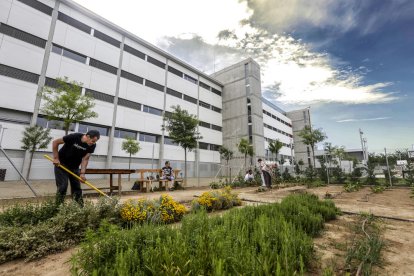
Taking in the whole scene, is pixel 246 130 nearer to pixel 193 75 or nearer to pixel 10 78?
pixel 193 75

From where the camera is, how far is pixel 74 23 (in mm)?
20078

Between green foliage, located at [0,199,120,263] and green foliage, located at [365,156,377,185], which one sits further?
green foliage, located at [365,156,377,185]

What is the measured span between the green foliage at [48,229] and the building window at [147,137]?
21.9m

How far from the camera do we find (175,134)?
1476cm

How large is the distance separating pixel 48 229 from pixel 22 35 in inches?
886

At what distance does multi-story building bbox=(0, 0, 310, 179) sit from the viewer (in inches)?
634

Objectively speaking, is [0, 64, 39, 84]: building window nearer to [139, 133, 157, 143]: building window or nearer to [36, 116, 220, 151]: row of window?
[36, 116, 220, 151]: row of window

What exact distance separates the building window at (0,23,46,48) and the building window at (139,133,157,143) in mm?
12957

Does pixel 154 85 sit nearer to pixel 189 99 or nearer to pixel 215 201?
pixel 189 99

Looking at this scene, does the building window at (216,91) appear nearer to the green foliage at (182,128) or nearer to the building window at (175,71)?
the building window at (175,71)

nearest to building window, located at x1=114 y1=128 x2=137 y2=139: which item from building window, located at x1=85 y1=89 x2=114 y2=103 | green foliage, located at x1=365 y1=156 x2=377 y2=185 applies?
building window, located at x1=85 y1=89 x2=114 y2=103

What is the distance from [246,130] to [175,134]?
75.2 ft

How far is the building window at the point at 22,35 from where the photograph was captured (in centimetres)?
1590

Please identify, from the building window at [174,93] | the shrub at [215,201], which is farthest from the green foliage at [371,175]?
the building window at [174,93]
